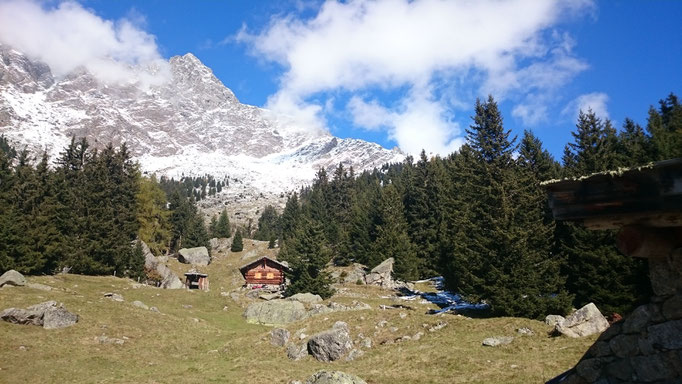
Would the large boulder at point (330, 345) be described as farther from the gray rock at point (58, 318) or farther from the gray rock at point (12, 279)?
the gray rock at point (12, 279)

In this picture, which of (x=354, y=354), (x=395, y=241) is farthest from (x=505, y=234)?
(x=395, y=241)

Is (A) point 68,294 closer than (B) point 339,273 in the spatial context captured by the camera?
Yes

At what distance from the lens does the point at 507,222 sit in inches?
1228

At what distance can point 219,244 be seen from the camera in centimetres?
11169

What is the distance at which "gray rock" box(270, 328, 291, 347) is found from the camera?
27828mm

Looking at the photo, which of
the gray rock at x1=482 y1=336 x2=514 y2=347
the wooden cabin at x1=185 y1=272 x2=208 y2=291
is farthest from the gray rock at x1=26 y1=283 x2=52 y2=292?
the gray rock at x1=482 y1=336 x2=514 y2=347

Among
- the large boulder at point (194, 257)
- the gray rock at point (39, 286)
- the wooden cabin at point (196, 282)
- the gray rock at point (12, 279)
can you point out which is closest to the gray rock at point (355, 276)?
the wooden cabin at point (196, 282)

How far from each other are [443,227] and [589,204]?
171ft

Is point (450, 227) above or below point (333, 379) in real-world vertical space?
above

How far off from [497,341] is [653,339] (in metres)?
15.8

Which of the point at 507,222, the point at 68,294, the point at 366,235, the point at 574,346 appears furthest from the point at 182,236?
the point at 574,346

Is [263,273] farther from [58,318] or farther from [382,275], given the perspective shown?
[58,318]

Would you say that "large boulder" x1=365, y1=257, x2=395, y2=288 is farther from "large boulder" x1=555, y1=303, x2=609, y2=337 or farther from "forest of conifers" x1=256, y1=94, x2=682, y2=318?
"large boulder" x1=555, y1=303, x2=609, y2=337

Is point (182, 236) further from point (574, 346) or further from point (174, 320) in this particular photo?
point (574, 346)
